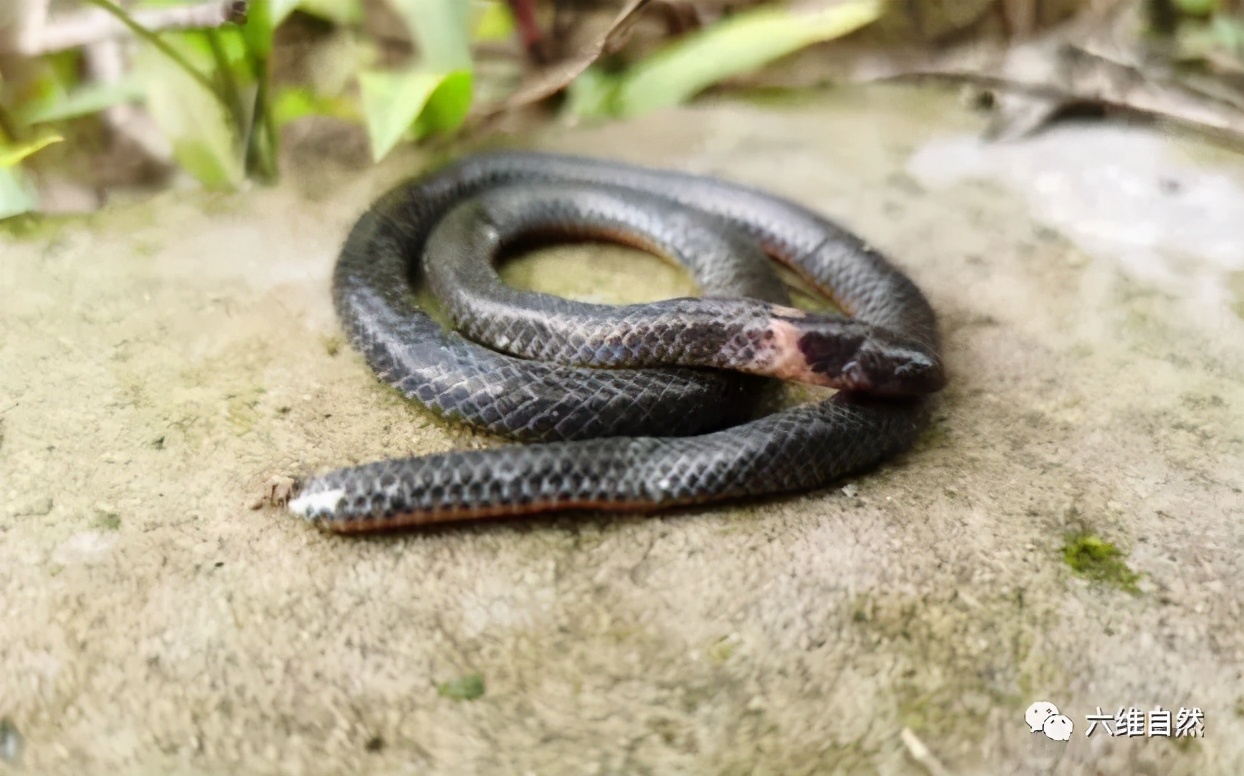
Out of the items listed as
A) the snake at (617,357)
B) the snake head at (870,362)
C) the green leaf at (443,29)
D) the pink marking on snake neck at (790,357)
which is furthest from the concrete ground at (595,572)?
the green leaf at (443,29)

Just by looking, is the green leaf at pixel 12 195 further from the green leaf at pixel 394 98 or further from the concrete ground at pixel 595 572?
the green leaf at pixel 394 98

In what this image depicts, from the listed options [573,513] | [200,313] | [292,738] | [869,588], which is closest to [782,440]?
[869,588]

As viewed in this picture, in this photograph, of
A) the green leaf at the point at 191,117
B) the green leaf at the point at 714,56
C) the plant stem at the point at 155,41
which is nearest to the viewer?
the plant stem at the point at 155,41

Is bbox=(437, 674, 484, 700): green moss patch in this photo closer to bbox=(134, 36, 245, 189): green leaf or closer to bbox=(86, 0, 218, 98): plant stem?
bbox=(134, 36, 245, 189): green leaf

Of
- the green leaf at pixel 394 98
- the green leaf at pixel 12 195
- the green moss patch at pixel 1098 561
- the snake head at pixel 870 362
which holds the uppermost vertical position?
the green leaf at pixel 394 98

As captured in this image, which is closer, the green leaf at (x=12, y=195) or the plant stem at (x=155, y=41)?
the green leaf at (x=12, y=195)

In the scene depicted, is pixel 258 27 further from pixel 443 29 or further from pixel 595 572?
pixel 595 572

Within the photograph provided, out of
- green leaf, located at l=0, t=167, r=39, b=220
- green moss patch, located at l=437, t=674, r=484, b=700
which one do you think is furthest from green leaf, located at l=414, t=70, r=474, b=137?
green moss patch, located at l=437, t=674, r=484, b=700

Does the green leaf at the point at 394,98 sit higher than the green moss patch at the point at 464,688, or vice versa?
the green leaf at the point at 394,98
